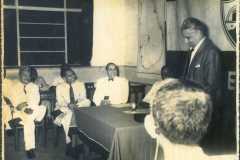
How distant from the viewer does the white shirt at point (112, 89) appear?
3.55 m

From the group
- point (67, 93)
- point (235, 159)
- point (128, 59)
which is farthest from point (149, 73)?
point (235, 159)

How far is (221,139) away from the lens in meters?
2.16

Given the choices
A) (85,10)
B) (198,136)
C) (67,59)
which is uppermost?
(85,10)

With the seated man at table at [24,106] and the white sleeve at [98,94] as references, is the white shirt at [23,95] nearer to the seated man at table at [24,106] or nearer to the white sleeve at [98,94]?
the seated man at table at [24,106]

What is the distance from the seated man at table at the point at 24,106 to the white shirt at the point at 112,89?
686 millimetres

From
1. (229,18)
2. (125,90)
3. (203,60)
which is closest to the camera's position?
(203,60)

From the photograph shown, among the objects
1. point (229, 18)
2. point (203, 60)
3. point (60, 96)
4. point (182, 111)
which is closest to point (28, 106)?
point (60, 96)

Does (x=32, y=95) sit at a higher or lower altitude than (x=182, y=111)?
lower

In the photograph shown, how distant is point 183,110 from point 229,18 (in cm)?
180

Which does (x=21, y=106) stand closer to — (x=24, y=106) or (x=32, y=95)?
(x=24, y=106)

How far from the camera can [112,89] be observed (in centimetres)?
356

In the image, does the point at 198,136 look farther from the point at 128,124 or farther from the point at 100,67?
the point at 100,67

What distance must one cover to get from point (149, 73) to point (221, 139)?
6.73 ft

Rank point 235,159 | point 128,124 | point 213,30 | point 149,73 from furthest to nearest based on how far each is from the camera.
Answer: point 149,73 < point 213,30 < point 128,124 < point 235,159
